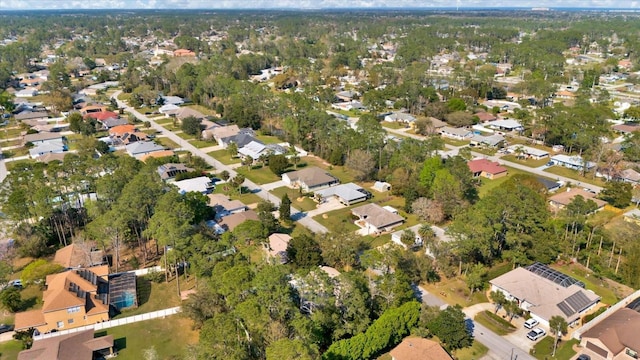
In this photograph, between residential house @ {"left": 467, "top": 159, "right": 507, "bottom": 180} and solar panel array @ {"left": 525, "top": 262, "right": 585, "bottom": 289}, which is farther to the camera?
residential house @ {"left": 467, "top": 159, "right": 507, "bottom": 180}

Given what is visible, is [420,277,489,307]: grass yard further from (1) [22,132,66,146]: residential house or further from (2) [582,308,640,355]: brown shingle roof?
(1) [22,132,66,146]: residential house

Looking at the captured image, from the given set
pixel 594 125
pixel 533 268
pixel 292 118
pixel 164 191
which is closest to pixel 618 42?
pixel 594 125

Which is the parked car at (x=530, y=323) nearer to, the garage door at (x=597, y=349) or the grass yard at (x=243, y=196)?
the garage door at (x=597, y=349)

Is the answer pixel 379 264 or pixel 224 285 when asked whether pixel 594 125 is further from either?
pixel 224 285

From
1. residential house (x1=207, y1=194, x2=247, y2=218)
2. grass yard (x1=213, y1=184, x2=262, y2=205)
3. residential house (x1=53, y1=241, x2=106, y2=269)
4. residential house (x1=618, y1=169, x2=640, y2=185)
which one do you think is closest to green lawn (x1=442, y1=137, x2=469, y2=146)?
residential house (x1=618, y1=169, x2=640, y2=185)

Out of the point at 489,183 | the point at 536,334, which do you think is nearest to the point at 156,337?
the point at 536,334

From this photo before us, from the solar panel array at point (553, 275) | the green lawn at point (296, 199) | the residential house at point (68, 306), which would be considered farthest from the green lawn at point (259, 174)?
the solar panel array at point (553, 275)
